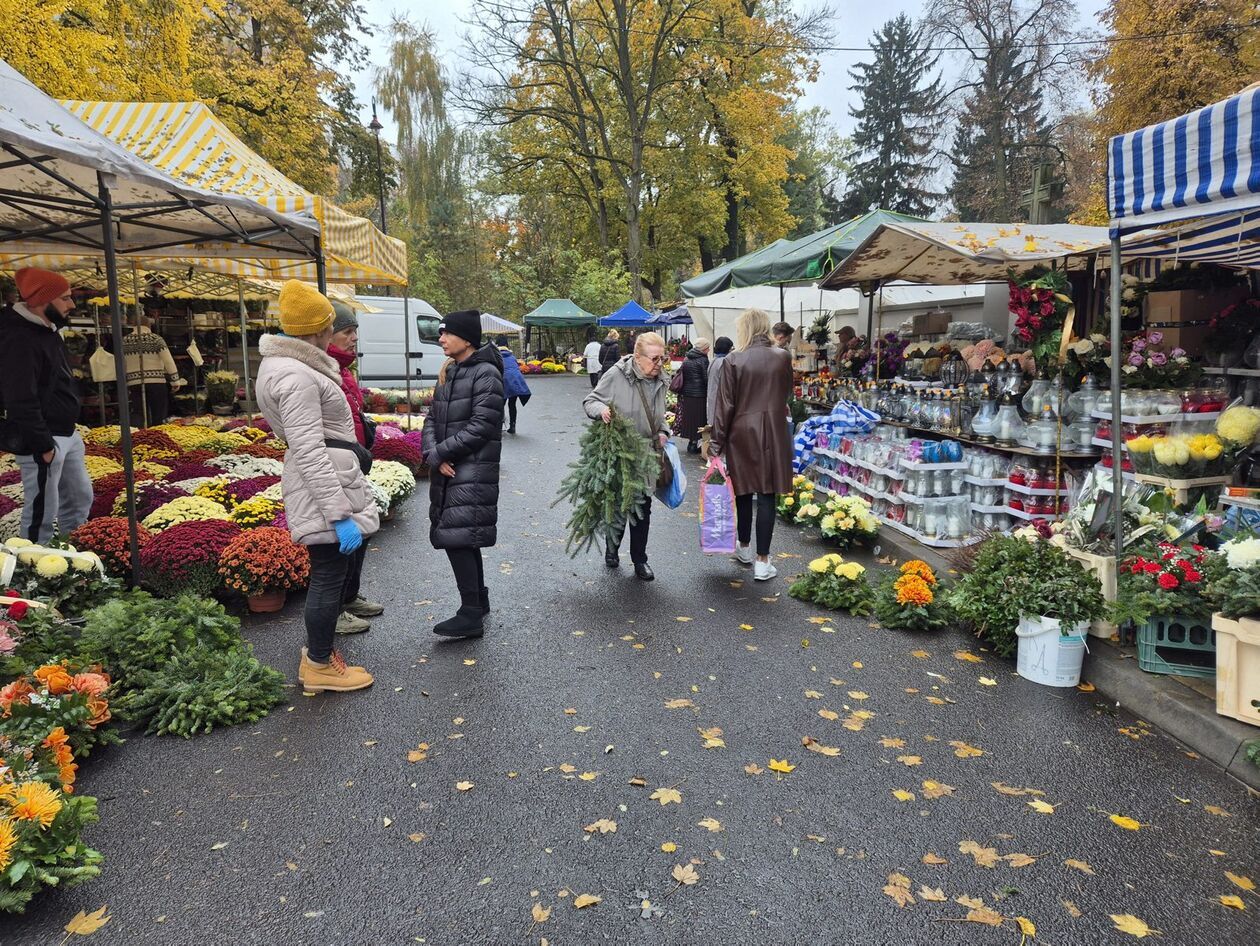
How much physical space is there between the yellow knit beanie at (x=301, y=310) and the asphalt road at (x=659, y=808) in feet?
6.22

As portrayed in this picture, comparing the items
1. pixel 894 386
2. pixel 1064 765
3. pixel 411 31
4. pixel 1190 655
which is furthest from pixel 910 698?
pixel 411 31

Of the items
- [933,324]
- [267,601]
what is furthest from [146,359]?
[933,324]

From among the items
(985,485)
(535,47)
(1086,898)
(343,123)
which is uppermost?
(535,47)

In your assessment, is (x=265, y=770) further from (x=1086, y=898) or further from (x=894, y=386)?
(x=894, y=386)

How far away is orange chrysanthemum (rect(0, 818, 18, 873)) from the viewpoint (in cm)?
242

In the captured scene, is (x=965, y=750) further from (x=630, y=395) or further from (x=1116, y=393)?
(x=630, y=395)

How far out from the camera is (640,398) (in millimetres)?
6086

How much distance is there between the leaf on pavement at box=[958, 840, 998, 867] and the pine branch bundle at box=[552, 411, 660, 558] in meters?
3.36

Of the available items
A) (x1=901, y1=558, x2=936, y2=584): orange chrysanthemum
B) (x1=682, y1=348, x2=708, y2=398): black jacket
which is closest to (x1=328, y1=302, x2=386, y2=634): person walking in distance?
(x1=901, y1=558, x2=936, y2=584): orange chrysanthemum

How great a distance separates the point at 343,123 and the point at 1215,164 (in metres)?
23.3

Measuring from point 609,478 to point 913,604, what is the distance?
2255 millimetres

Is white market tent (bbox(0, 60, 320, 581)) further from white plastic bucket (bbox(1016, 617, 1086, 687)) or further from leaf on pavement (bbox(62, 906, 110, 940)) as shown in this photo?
white plastic bucket (bbox(1016, 617, 1086, 687))

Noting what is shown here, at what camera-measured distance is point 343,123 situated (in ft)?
73.3

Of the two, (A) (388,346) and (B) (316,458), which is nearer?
(B) (316,458)
